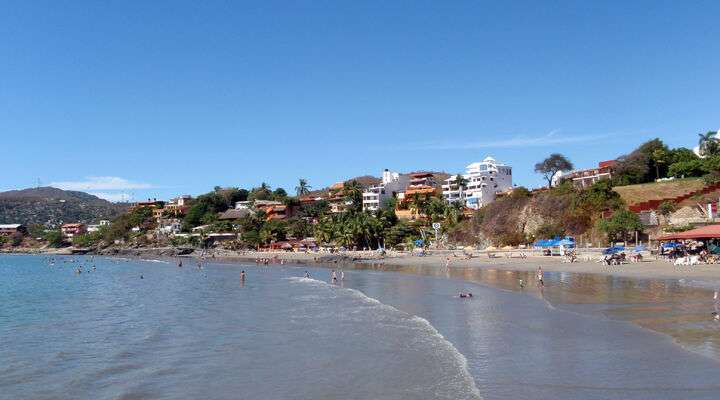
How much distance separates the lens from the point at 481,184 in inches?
4033

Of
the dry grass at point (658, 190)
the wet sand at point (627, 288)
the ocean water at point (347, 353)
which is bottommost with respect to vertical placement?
the ocean water at point (347, 353)

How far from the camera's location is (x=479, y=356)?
1617cm

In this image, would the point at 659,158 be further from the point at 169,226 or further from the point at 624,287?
the point at 169,226

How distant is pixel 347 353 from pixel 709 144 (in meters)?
78.4

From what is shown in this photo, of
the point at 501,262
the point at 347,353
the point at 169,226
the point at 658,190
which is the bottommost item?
the point at 347,353

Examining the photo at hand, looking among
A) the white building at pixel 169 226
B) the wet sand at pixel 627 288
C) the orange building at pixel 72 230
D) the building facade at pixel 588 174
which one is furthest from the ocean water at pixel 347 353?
the orange building at pixel 72 230

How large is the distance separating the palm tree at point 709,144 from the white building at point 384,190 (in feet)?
175

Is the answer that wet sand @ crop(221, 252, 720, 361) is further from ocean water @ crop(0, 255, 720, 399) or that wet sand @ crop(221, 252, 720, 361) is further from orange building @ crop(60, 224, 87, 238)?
orange building @ crop(60, 224, 87, 238)

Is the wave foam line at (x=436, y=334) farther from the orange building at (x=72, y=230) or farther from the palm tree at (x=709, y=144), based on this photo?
the orange building at (x=72, y=230)

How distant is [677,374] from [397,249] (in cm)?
7056

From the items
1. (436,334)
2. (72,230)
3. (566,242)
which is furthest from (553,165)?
(72,230)

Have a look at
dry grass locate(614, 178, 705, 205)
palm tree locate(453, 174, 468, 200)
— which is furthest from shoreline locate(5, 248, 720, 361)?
palm tree locate(453, 174, 468, 200)

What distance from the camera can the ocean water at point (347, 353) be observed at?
13320mm

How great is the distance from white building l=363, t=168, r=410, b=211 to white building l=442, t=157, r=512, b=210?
13742 mm
